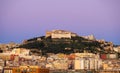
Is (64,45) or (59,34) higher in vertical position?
(59,34)

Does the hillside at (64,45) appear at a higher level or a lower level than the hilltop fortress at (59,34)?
lower

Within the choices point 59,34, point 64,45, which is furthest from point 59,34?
point 64,45

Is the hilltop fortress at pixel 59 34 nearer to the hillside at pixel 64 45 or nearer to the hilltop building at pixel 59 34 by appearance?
the hilltop building at pixel 59 34

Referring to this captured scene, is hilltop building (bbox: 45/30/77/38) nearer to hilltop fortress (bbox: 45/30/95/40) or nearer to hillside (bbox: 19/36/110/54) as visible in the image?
hilltop fortress (bbox: 45/30/95/40)

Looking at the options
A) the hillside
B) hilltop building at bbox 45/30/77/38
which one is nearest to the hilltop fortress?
hilltop building at bbox 45/30/77/38

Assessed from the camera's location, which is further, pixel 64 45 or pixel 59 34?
pixel 59 34

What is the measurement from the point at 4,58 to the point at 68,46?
10642 millimetres

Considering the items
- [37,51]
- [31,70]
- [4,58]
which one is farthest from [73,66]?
[31,70]

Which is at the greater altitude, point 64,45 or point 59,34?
point 59,34

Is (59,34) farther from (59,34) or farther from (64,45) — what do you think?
(64,45)

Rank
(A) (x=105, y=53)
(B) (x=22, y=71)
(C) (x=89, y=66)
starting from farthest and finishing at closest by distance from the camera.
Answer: (A) (x=105, y=53), (C) (x=89, y=66), (B) (x=22, y=71)

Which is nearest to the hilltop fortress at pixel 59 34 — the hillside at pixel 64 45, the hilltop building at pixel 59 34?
the hilltop building at pixel 59 34

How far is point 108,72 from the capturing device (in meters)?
59.5

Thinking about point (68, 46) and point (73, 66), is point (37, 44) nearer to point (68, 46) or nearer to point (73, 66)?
point (68, 46)
